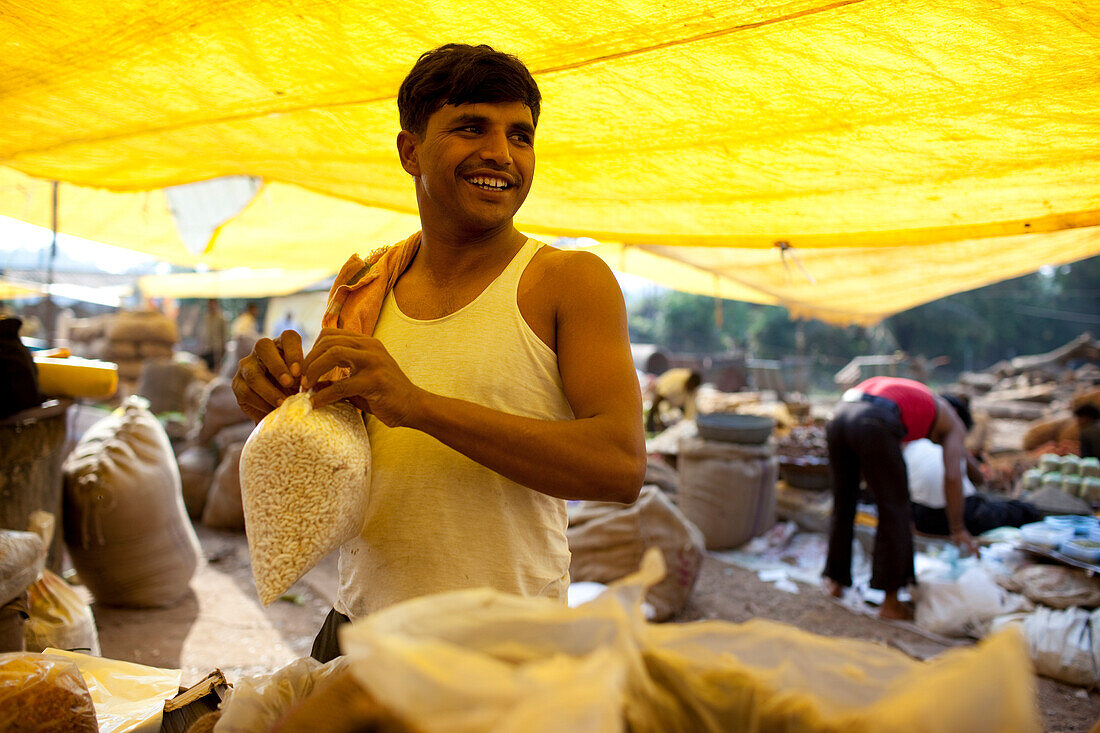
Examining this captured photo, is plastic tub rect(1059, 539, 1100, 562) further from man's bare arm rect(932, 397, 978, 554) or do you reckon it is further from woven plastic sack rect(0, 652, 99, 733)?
woven plastic sack rect(0, 652, 99, 733)

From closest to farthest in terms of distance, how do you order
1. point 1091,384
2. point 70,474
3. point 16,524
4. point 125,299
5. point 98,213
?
point 16,524
point 70,474
point 98,213
point 1091,384
point 125,299

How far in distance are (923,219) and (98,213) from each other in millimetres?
5164

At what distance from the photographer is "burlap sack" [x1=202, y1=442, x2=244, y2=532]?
5266mm

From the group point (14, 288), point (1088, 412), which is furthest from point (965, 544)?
point (14, 288)

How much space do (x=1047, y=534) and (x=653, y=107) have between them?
12.4ft

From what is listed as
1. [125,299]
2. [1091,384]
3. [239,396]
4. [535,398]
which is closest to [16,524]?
[239,396]

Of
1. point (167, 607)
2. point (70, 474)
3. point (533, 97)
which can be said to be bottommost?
point (167, 607)

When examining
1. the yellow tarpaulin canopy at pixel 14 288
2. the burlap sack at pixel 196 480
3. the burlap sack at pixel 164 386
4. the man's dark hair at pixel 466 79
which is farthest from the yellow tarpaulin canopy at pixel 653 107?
the yellow tarpaulin canopy at pixel 14 288

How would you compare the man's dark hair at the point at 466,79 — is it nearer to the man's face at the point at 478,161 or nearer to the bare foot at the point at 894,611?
the man's face at the point at 478,161

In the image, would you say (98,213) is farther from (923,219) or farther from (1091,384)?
(1091,384)

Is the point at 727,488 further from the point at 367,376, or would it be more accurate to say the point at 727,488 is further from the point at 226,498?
the point at 367,376

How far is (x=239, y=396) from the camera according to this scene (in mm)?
1242

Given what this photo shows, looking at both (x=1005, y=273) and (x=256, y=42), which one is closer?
(x=256, y=42)

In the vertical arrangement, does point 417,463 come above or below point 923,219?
below
